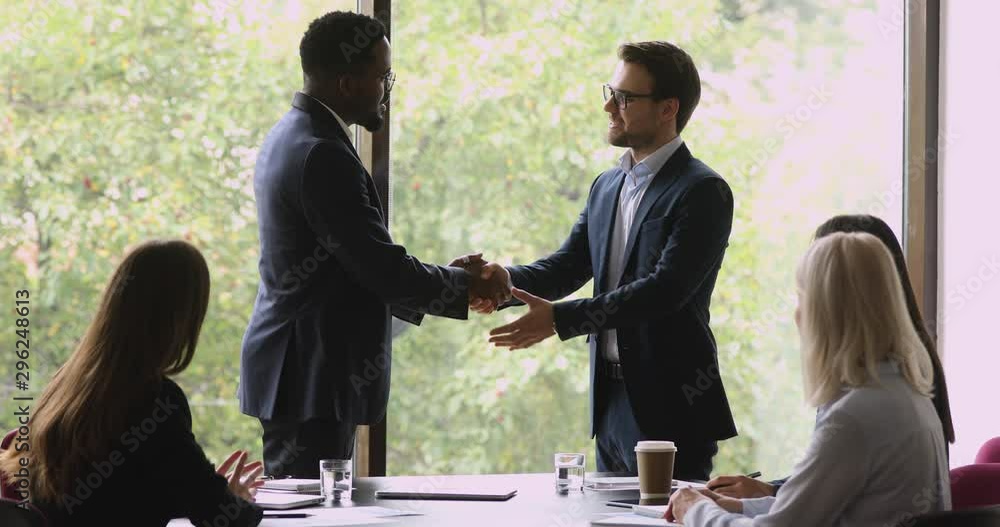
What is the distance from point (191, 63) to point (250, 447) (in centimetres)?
131

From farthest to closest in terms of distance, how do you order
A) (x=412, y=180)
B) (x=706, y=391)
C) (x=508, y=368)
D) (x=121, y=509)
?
(x=508, y=368) < (x=412, y=180) < (x=706, y=391) < (x=121, y=509)

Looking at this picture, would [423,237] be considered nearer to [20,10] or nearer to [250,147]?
[250,147]

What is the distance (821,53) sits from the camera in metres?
4.43

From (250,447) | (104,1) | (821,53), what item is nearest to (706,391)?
(250,447)

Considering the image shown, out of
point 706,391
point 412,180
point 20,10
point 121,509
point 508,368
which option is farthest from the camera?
point 508,368

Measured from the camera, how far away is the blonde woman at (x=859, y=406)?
169cm

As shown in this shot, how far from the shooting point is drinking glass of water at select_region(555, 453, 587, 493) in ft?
7.64

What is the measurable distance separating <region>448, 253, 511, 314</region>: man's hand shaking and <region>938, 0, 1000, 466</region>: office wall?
1922mm

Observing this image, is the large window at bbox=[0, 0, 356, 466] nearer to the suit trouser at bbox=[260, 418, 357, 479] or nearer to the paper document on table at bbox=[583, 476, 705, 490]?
the suit trouser at bbox=[260, 418, 357, 479]

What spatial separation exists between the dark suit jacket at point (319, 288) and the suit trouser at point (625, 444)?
2.16ft

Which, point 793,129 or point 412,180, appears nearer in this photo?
point 412,180

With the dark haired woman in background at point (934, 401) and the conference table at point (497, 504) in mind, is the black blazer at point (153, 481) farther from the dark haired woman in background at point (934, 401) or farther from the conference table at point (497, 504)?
the dark haired woman in background at point (934, 401)

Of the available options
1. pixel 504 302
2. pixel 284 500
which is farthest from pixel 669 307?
pixel 284 500

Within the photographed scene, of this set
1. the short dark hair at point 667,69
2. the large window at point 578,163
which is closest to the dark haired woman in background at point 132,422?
the short dark hair at point 667,69
